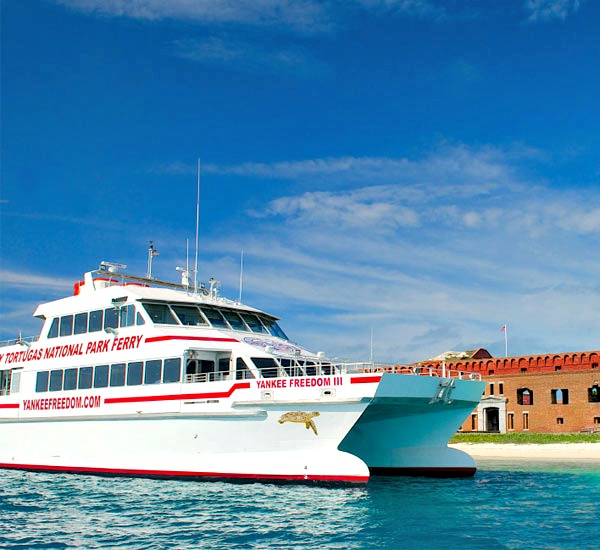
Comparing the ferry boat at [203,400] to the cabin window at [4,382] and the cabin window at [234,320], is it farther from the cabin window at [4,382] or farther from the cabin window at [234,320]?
the cabin window at [4,382]

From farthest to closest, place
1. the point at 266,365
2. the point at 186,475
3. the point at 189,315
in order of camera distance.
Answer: the point at 189,315
the point at 266,365
the point at 186,475

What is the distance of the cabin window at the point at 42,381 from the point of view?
993 inches

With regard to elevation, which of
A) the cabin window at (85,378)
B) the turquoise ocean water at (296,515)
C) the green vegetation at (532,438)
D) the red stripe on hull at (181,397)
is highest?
the cabin window at (85,378)

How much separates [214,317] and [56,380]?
652cm

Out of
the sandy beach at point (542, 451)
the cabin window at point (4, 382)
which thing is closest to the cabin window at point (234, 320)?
the cabin window at point (4, 382)

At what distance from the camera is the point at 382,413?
19375 mm

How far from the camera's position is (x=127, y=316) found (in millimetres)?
22688

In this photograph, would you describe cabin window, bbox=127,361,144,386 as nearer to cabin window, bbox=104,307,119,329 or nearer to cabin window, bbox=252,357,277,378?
cabin window, bbox=104,307,119,329

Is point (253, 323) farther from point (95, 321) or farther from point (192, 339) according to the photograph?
point (95, 321)

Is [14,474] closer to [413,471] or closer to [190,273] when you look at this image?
[190,273]

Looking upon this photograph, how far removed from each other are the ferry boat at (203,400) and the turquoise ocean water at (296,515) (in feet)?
2.69

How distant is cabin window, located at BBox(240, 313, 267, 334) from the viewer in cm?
2406

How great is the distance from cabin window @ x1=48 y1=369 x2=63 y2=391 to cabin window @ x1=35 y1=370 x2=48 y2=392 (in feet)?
1.12

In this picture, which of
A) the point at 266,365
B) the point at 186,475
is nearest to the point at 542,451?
the point at 266,365
